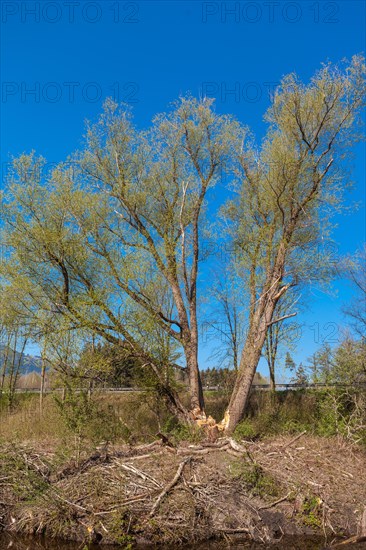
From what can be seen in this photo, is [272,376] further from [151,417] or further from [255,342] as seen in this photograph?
[151,417]

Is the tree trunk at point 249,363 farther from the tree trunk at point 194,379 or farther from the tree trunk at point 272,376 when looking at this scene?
the tree trunk at point 272,376

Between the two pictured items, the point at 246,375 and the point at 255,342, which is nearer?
the point at 246,375

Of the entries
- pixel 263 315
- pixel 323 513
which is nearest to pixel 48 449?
pixel 323 513

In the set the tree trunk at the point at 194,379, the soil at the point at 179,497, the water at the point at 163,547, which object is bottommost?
the water at the point at 163,547

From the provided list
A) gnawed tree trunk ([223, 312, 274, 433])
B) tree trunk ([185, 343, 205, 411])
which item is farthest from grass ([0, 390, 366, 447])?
tree trunk ([185, 343, 205, 411])

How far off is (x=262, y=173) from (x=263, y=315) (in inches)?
204

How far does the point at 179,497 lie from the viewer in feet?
31.1

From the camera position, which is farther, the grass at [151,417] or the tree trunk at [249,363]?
Answer: the tree trunk at [249,363]

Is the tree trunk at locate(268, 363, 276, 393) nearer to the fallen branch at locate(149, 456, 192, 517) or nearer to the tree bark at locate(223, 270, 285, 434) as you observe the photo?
the tree bark at locate(223, 270, 285, 434)

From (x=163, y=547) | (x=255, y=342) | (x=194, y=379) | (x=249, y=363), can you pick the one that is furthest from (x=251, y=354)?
(x=163, y=547)

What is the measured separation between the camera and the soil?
9.08 m

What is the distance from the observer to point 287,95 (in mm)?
17922

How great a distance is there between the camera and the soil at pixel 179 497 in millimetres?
9078

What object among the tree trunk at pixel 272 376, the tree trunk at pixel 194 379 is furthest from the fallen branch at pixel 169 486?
the tree trunk at pixel 272 376
